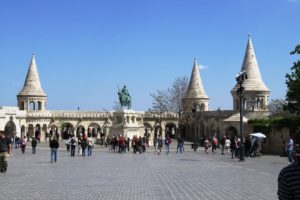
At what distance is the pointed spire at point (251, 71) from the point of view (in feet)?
180

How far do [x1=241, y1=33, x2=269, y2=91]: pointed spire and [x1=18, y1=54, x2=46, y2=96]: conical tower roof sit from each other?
29120 millimetres

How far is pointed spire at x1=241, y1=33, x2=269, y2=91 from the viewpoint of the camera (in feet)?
180

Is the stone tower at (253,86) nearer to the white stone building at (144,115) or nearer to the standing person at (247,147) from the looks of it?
the white stone building at (144,115)

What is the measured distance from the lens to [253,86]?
5466 centimetres

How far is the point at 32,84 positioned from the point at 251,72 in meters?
30.6

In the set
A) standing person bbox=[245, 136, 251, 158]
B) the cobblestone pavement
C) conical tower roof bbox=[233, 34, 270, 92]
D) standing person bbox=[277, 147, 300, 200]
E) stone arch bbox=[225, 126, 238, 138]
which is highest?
conical tower roof bbox=[233, 34, 270, 92]

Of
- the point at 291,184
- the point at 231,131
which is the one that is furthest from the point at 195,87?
the point at 291,184

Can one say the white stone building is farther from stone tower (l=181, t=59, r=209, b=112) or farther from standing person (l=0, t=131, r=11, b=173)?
standing person (l=0, t=131, r=11, b=173)

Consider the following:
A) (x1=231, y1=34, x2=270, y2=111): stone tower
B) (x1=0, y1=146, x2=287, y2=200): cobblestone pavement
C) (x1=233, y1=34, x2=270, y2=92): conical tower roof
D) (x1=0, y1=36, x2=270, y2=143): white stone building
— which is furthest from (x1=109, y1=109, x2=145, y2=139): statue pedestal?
(x1=0, y1=146, x2=287, y2=200): cobblestone pavement

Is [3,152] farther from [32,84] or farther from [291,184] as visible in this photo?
[32,84]

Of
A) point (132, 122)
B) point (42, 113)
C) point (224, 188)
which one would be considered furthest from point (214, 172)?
point (42, 113)

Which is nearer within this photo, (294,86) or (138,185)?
(138,185)

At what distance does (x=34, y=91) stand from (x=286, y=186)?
67.0 metres

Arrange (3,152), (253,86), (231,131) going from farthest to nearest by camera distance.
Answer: (253,86), (231,131), (3,152)
